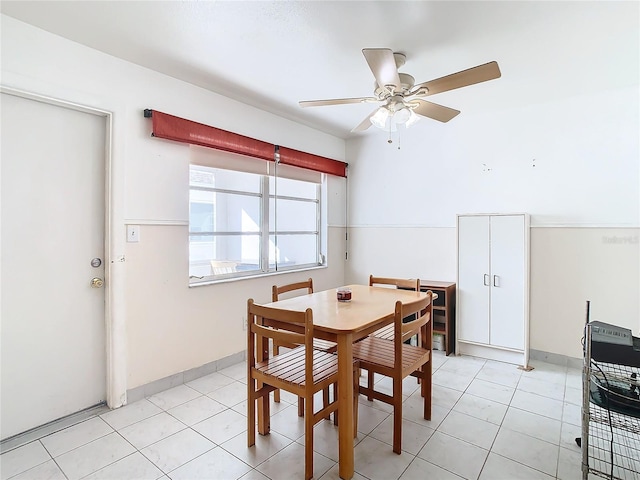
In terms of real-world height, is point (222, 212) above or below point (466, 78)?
below

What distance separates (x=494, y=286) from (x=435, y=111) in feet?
6.28

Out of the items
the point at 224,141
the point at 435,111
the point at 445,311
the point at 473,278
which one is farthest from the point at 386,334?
the point at 224,141

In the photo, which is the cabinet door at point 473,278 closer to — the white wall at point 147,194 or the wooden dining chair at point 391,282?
the wooden dining chair at point 391,282

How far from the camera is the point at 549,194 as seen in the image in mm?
3264

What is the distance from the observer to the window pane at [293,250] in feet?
12.2

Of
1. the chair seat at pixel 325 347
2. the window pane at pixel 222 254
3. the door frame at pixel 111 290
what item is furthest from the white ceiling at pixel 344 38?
the chair seat at pixel 325 347

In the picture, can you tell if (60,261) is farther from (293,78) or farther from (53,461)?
(293,78)

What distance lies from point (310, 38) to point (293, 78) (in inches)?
23.6

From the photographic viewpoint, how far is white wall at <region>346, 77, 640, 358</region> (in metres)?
2.94

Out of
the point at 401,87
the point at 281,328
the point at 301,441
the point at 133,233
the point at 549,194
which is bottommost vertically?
the point at 301,441

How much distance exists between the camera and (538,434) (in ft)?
6.93

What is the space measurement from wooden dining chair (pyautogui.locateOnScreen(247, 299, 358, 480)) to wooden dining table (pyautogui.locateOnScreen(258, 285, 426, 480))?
11cm

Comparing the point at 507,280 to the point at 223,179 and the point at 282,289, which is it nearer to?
the point at 282,289

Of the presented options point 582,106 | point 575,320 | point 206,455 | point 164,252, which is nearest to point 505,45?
point 582,106
